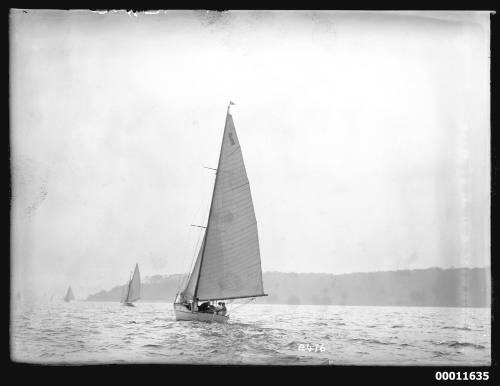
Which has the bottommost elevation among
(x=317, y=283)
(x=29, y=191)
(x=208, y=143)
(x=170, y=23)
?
(x=317, y=283)

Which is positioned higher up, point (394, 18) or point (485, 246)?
point (394, 18)

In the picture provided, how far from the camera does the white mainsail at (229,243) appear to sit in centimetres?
1287

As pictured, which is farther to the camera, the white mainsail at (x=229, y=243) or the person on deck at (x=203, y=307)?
the person on deck at (x=203, y=307)

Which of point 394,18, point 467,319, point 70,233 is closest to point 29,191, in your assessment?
point 70,233

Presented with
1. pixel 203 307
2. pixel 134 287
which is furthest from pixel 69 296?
pixel 203 307

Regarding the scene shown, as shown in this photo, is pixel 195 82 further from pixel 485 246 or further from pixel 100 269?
pixel 485 246

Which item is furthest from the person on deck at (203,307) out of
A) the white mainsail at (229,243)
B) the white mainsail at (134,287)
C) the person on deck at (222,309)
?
the white mainsail at (134,287)

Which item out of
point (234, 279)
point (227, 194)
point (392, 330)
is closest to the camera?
point (392, 330)

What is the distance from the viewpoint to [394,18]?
11.6 metres

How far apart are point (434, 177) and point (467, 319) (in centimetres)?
245

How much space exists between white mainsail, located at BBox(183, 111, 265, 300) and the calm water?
189 centimetres

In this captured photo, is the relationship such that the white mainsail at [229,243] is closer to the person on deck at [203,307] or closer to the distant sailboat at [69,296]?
the person on deck at [203,307]

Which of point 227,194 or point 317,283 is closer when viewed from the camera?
point 317,283

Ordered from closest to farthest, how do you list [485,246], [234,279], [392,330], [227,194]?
[485,246] → [392,330] → [227,194] → [234,279]
